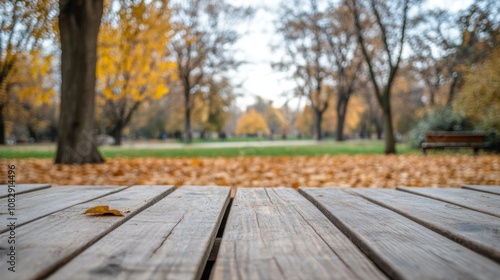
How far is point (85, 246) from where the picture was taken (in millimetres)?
895

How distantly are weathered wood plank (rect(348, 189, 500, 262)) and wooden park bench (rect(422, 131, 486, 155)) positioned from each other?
1188cm

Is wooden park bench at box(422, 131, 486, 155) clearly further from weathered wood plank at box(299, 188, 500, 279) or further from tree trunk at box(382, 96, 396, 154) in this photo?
weathered wood plank at box(299, 188, 500, 279)

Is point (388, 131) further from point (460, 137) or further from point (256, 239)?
point (256, 239)

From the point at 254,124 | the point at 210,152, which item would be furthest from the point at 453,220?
the point at 254,124

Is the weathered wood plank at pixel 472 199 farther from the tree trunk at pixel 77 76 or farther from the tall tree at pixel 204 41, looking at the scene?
the tall tree at pixel 204 41

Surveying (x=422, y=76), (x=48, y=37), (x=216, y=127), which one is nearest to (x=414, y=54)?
(x=422, y=76)

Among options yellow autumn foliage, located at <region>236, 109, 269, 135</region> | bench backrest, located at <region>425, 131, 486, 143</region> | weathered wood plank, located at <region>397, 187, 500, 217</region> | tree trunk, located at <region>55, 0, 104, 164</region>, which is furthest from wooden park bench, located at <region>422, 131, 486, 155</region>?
Result: yellow autumn foliage, located at <region>236, 109, 269, 135</region>

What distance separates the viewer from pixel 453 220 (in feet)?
3.98

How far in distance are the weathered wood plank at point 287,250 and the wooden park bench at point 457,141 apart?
12543 mm

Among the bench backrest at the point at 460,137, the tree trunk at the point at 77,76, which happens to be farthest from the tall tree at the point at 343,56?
the tree trunk at the point at 77,76

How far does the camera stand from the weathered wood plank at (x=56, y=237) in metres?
0.75

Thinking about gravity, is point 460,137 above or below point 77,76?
below

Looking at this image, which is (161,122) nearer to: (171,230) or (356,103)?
(356,103)

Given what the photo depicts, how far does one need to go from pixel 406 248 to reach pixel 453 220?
1.43 feet
